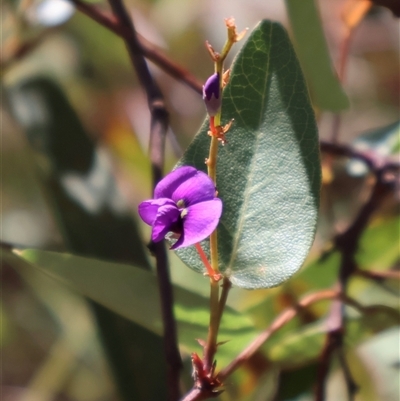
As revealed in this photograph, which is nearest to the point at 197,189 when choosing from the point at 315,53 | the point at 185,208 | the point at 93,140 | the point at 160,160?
the point at 185,208

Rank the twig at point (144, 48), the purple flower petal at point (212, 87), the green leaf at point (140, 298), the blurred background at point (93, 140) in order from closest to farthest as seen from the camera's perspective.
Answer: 1. the purple flower petal at point (212, 87)
2. the green leaf at point (140, 298)
3. the twig at point (144, 48)
4. the blurred background at point (93, 140)

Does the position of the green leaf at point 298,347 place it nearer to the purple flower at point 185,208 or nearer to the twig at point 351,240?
the twig at point 351,240

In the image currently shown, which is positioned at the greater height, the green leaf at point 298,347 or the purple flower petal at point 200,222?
the purple flower petal at point 200,222

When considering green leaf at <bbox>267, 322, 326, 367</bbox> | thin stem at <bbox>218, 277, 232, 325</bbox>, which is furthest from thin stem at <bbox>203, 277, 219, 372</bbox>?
green leaf at <bbox>267, 322, 326, 367</bbox>

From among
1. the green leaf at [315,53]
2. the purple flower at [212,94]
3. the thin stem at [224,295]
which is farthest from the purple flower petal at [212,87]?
the green leaf at [315,53]

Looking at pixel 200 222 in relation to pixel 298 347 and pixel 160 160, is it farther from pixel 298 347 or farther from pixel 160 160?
pixel 298 347

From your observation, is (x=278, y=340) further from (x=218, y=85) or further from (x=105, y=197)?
(x=218, y=85)
